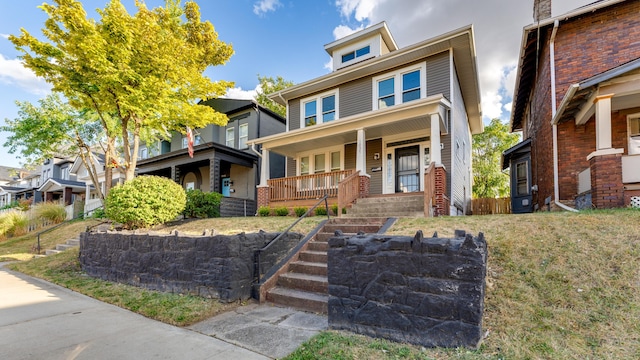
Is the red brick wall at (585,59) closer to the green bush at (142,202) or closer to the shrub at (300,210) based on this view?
the shrub at (300,210)

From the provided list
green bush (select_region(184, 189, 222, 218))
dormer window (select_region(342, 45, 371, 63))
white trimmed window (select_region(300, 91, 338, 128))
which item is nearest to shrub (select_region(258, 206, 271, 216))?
green bush (select_region(184, 189, 222, 218))

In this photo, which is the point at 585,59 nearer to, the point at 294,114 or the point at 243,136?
the point at 294,114

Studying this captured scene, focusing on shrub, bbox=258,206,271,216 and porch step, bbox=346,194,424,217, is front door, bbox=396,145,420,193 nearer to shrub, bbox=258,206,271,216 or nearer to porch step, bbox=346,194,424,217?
porch step, bbox=346,194,424,217

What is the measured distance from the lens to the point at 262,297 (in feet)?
15.4

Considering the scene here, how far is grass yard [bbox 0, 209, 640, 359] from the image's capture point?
2.73m

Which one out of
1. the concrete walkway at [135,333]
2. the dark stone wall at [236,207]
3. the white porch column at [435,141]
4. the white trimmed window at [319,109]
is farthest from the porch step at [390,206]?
the dark stone wall at [236,207]

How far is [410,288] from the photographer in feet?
10.3

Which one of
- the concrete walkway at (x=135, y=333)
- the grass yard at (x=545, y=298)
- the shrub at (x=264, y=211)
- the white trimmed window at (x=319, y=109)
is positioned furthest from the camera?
the white trimmed window at (x=319, y=109)

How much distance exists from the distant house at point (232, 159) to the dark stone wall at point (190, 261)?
292 inches

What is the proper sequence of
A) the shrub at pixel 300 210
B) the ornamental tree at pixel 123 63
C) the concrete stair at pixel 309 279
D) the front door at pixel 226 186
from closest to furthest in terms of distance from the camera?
the concrete stair at pixel 309 279
the ornamental tree at pixel 123 63
the shrub at pixel 300 210
the front door at pixel 226 186

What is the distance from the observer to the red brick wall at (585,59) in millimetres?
7867

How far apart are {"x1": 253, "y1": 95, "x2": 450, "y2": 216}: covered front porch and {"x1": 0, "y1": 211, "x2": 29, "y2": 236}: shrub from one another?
13.3m

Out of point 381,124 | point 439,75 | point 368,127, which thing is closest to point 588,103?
point 439,75

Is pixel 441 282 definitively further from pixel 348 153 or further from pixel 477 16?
pixel 477 16
